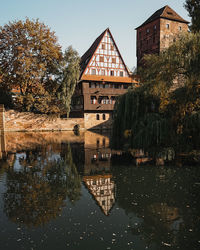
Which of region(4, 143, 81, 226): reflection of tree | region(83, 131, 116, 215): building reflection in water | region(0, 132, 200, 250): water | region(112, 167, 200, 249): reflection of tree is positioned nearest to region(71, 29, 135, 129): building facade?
region(83, 131, 116, 215): building reflection in water

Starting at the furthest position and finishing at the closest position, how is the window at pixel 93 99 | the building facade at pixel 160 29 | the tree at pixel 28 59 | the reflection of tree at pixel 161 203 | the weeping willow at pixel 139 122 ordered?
1. the building facade at pixel 160 29
2. the window at pixel 93 99
3. the tree at pixel 28 59
4. the weeping willow at pixel 139 122
5. the reflection of tree at pixel 161 203

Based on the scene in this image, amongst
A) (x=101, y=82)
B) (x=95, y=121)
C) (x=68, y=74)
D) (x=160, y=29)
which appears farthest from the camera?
(x=160, y=29)

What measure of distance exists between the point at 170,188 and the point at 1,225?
536 centimetres

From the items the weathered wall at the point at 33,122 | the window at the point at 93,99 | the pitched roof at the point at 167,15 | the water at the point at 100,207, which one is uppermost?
the pitched roof at the point at 167,15

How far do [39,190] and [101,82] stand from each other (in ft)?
95.2

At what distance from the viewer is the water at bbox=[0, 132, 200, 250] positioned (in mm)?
4359

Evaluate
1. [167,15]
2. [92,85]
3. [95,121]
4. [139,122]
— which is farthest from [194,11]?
[167,15]

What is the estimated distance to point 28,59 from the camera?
27875 mm

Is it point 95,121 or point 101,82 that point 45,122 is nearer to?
point 95,121

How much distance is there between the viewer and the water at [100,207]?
14.3 ft

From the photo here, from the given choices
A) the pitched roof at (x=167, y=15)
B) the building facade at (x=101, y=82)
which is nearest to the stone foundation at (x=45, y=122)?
the building facade at (x=101, y=82)

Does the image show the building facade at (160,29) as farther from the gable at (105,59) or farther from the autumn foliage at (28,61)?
the autumn foliage at (28,61)

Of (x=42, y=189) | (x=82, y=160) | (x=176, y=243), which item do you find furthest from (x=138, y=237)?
(x=82, y=160)

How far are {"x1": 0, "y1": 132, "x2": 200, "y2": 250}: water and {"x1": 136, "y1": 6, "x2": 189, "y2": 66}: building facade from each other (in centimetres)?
3548
